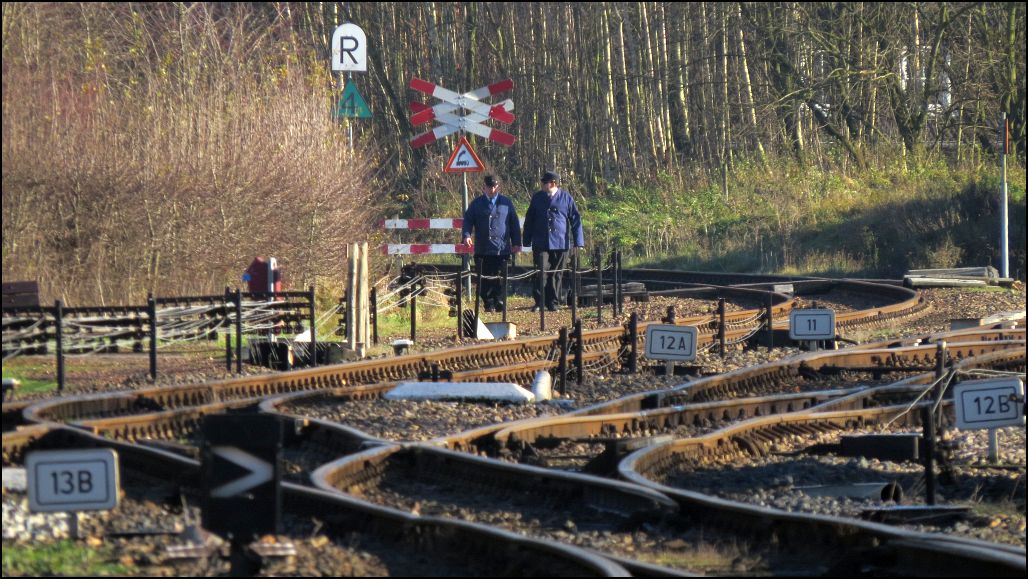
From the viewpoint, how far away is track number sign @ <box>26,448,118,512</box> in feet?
21.9

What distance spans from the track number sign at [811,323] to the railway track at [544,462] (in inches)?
23.7

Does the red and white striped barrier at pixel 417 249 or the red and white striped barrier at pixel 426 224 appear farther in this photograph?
the red and white striped barrier at pixel 426 224

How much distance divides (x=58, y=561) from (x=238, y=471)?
0.92 metres

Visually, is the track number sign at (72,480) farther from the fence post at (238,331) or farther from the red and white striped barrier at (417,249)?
the red and white striped barrier at (417,249)

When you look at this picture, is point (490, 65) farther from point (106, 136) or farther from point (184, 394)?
point (184, 394)

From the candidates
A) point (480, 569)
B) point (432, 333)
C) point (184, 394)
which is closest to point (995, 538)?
point (480, 569)

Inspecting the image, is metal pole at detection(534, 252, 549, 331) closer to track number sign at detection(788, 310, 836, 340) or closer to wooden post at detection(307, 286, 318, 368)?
track number sign at detection(788, 310, 836, 340)

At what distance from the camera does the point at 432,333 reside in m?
18.5

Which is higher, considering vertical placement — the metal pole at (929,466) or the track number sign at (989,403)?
the track number sign at (989,403)

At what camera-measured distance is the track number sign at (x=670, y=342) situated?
14.0 meters

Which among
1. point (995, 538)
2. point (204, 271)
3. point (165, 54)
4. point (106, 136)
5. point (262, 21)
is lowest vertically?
point (995, 538)

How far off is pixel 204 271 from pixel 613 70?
959 inches

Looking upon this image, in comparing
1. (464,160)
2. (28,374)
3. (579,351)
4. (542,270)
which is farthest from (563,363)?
(464,160)

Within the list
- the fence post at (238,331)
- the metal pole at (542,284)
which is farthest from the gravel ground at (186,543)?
the metal pole at (542,284)
